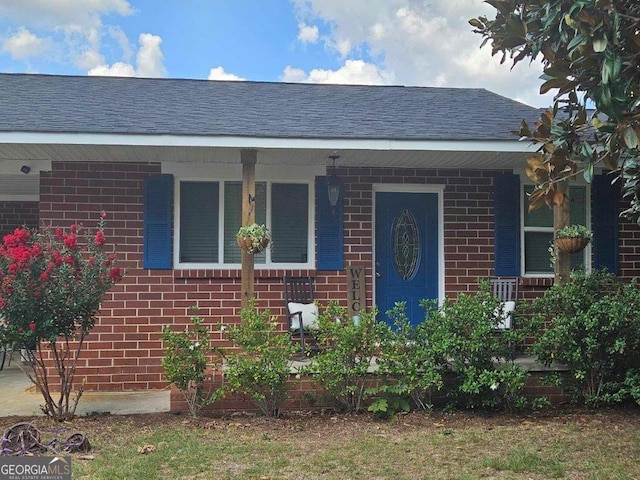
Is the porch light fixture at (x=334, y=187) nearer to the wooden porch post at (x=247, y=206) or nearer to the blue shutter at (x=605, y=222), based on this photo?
the wooden porch post at (x=247, y=206)

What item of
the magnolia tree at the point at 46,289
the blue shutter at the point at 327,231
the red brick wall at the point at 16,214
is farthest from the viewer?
the red brick wall at the point at 16,214

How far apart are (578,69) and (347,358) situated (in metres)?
3.16

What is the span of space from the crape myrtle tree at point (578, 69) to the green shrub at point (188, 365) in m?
3.18

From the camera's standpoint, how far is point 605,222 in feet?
26.0

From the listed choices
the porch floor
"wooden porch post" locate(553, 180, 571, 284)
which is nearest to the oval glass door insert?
"wooden porch post" locate(553, 180, 571, 284)

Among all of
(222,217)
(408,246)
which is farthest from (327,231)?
(222,217)

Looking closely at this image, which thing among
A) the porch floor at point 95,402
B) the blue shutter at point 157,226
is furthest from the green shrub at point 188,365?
the blue shutter at point 157,226

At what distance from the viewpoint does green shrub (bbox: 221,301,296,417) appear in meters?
5.63

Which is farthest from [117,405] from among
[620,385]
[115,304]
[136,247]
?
[620,385]

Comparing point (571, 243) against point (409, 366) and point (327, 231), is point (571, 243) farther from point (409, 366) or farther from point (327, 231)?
point (327, 231)

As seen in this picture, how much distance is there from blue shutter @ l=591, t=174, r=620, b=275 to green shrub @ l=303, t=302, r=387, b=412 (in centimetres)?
363

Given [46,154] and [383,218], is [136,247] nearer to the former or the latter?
[46,154]

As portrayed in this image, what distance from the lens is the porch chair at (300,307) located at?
6.95 m

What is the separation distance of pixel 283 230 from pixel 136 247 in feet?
5.73
